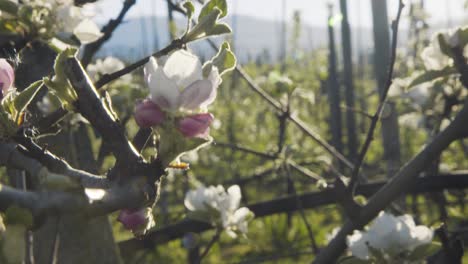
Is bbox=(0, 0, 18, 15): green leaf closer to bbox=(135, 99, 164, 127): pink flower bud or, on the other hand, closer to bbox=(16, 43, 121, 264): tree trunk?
bbox=(16, 43, 121, 264): tree trunk

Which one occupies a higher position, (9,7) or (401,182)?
(9,7)

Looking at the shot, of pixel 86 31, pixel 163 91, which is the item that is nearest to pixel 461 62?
pixel 86 31

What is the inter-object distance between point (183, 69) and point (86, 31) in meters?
0.52

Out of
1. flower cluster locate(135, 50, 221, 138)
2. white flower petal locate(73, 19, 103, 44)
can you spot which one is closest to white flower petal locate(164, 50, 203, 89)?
flower cluster locate(135, 50, 221, 138)

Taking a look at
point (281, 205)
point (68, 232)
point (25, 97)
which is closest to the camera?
point (25, 97)

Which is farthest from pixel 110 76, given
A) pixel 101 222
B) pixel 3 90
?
pixel 101 222

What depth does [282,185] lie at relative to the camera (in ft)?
16.0

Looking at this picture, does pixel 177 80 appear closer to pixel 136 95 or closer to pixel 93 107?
pixel 93 107

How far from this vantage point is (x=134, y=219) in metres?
0.53

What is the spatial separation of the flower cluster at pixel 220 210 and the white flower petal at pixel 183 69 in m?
0.82

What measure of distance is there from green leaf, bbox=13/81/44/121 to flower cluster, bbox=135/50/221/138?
0.12 m

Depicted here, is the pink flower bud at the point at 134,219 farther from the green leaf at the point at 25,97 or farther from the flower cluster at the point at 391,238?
the flower cluster at the point at 391,238

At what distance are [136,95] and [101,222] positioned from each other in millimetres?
450

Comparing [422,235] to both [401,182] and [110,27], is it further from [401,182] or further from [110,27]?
[110,27]
